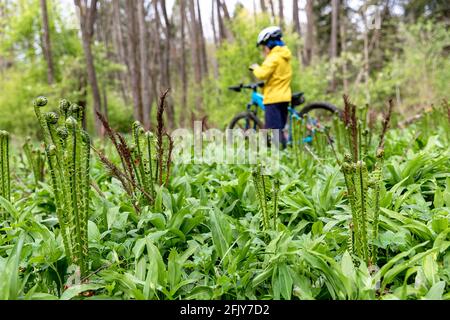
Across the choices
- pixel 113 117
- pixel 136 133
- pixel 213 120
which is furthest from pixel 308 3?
pixel 136 133

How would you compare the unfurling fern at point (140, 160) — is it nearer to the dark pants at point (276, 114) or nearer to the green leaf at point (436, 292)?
the green leaf at point (436, 292)

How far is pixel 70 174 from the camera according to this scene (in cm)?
144

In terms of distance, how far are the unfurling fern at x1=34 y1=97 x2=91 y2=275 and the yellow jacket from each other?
394cm

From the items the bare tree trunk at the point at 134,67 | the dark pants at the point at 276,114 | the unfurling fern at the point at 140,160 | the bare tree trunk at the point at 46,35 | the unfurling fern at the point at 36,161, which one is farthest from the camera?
the bare tree trunk at the point at 46,35

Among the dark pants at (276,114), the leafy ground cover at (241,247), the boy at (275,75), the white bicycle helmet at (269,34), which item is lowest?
the leafy ground cover at (241,247)

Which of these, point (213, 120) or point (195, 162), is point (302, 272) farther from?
point (213, 120)

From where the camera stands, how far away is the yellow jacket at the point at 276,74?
5.20 meters

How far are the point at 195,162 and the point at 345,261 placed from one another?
2489 mm

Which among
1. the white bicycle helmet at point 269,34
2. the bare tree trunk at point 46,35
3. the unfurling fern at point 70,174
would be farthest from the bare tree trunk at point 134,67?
the unfurling fern at point 70,174

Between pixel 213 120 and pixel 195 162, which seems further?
pixel 213 120

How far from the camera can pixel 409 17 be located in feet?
73.3

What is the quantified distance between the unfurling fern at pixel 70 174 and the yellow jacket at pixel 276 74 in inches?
155

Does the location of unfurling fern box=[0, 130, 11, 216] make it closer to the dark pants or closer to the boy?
the boy

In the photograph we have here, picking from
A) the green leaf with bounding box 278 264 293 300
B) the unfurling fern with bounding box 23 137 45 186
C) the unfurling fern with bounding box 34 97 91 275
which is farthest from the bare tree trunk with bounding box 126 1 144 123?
the green leaf with bounding box 278 264 293 300
